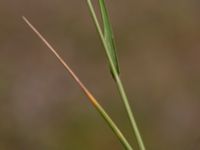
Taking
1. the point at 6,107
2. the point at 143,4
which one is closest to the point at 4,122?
the point at 6,107

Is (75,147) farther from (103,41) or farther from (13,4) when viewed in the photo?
(103,41)

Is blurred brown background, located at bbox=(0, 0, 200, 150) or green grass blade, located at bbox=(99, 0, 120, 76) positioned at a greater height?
green grass blade, located at bbox=(99, 0, 120, 76)

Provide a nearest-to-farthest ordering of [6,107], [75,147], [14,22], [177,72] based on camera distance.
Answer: [75,147] < [6,107] < [177,72] < [14,22]

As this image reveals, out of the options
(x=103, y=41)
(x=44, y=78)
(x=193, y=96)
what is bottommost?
(x=193, y=96)

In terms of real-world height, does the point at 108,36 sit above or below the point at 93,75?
above

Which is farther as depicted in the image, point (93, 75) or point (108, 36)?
point (93, 75)

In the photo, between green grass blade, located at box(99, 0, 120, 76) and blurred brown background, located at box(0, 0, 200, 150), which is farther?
blurred brown background, located at box(0, 0, 200, 150)

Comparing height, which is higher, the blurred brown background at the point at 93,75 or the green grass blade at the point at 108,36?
the green grass blade at the point at 108,36

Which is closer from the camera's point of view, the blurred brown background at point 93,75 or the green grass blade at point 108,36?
the green grass blade at point 108,36
